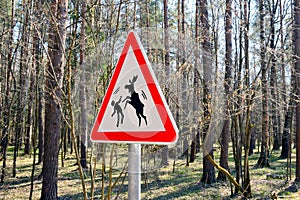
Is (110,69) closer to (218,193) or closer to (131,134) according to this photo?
(131,134)

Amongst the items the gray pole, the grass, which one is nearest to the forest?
the grass

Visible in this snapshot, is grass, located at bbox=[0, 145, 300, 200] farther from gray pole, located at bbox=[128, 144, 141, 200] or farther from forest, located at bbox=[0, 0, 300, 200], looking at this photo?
gray pole, located at bbox=[128, 144, 141, 200]

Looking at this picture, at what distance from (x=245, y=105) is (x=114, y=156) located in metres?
4.40

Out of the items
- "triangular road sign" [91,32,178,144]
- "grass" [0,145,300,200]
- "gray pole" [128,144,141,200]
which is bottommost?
→ "grass" [0,145,300,200]

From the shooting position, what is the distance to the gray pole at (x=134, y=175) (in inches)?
66.7

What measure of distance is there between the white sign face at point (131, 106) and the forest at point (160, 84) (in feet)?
1.69

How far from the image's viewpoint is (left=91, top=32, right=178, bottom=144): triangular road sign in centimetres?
163

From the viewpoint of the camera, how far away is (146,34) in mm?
2326

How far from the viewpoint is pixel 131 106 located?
1.73 m

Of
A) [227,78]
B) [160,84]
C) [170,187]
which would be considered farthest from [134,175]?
[170,187]

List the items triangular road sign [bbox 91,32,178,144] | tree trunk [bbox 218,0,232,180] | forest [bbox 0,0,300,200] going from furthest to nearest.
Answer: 1. tree trunk [bbox 218,0,232,180]
2. forest [bbox 0,0,300,200]
3. triangular road sign [bbox 91,32,178,144]

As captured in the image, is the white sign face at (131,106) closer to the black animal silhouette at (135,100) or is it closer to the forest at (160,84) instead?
the black animal silhouette at (135,100)

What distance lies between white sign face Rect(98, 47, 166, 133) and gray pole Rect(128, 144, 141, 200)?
0.14 m

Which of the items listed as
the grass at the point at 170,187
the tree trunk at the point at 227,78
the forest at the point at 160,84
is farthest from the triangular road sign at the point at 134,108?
the grass at the point at 170,187
